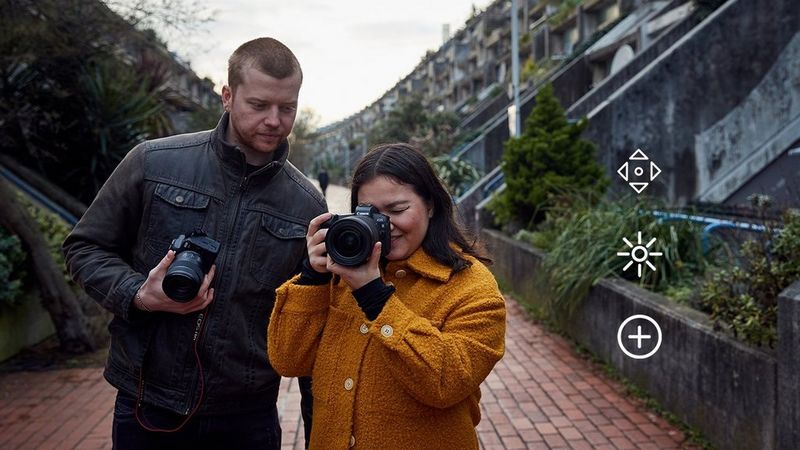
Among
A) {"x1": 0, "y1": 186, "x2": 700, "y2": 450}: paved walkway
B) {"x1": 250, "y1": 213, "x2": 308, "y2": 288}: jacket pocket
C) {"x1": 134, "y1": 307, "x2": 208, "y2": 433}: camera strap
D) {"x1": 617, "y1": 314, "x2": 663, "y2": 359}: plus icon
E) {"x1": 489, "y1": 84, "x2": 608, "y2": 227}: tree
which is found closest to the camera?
{"x1": 134, "y1": 307, "x2": 208, "y2": 433}: camera strap

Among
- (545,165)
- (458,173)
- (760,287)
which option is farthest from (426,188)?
(458,173)

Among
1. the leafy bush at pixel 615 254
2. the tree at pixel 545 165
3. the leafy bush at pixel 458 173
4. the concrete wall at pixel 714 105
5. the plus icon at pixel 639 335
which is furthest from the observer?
the leafy bush at pixel 458 173

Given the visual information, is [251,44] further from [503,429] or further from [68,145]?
[68,145]

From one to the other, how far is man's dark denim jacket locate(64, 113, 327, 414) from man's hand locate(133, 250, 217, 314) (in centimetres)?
6

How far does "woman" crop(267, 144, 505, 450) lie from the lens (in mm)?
1784

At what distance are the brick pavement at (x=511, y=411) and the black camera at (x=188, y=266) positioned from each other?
8.82ft

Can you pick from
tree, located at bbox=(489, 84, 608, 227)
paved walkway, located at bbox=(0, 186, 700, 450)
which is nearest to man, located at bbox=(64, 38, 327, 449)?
paved walkway, located at bbox=(0, 186, 700, 450)

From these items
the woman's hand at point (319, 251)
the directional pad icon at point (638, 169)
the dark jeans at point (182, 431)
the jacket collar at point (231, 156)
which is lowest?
the dark jeans at point (182, 431)

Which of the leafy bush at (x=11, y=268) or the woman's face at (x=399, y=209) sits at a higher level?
the woman's face at (x=399, y=209)

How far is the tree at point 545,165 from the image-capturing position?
928 cm

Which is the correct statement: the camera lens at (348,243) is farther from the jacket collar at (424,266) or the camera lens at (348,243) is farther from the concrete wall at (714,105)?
the concrete wall at (714,105)

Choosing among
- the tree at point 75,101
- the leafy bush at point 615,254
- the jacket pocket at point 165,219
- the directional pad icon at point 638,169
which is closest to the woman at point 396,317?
the jacket pocket at point 165,219

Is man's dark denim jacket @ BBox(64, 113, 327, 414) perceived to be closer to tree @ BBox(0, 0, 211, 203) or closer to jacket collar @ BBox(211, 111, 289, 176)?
jacket collar @ BBox(211, 111, 289, 176)

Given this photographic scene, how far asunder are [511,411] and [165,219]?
11.4 ft
